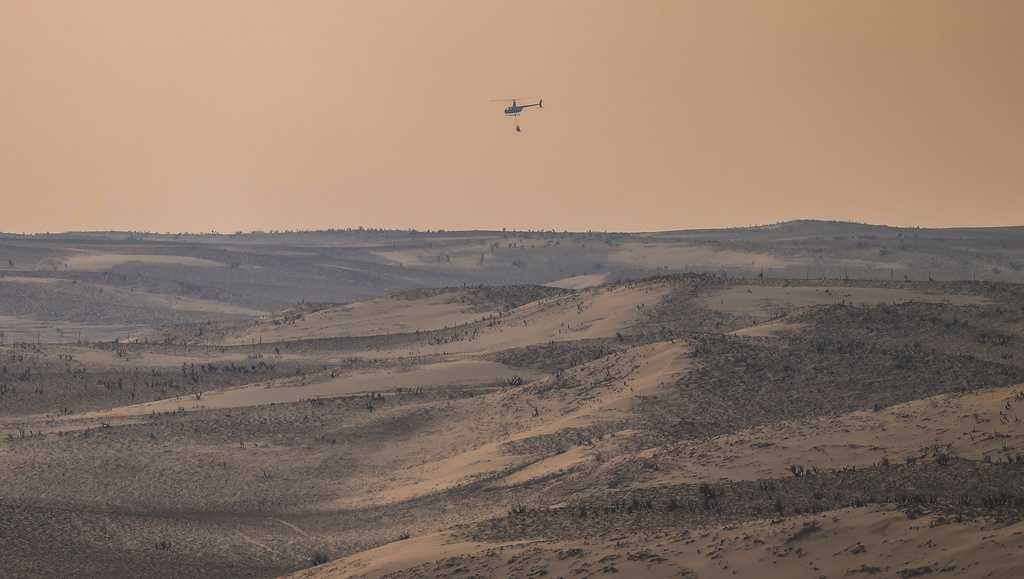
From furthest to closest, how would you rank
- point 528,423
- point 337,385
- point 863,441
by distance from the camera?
point 337,385, point 528,423, point 863,441

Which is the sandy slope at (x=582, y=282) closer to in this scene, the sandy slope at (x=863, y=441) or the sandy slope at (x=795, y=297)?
the sandy slope at (x=795, y=297)

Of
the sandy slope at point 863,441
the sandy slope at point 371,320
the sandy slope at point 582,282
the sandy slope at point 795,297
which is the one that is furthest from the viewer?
the sandy slope at point 582,282

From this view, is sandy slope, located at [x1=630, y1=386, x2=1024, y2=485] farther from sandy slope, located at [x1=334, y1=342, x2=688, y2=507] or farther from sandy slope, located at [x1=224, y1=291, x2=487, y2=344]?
sandy slope, located at [x1=224, y1=291, x2=487, y2=344]

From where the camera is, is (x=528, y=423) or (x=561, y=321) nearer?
(x=528, y=423)

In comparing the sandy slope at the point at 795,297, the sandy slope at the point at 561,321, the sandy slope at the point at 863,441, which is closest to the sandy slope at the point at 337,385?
the sandy slope at the point at 561,321

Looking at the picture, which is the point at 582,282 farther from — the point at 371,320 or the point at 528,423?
the point at 528,423

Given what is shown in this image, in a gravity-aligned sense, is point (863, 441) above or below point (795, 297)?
below

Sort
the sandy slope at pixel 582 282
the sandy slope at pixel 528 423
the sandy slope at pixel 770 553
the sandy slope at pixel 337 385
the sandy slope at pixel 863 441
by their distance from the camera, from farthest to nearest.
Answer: the sandy slope at pixel 582 282
the sandy slope at pixel 337 385
the sandy slope at pixel 528 423
the sandy slope at pixel 863 441
the sandy slope at pixel 770 553

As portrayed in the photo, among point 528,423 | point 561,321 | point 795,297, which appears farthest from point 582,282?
point 528,423

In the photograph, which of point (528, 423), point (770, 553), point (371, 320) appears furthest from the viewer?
point (371, 320)

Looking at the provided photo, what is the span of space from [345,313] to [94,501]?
106 ft

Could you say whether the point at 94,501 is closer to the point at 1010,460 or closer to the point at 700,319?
the point at 1010,460

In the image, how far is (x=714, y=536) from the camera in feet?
56.4

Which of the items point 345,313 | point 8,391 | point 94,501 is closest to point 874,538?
point 94,501
